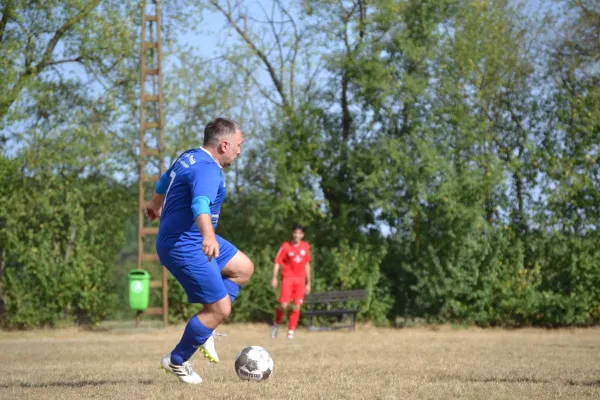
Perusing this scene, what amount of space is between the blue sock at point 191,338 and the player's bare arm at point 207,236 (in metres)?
0.83

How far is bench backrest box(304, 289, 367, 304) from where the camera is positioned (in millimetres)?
19922

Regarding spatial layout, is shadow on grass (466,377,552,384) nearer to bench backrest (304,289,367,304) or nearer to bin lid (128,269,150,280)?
bench backrest (304,289,367,304)

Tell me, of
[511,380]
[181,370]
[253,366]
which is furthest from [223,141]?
[511,380]

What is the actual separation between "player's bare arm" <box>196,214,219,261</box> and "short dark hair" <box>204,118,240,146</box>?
88 cm

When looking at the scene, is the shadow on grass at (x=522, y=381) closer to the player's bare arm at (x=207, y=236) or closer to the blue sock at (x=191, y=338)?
the blue sock at (x=191, y=338)

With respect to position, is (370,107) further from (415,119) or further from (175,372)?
(175,372)

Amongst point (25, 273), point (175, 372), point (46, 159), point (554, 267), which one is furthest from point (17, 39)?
point (175, 372)

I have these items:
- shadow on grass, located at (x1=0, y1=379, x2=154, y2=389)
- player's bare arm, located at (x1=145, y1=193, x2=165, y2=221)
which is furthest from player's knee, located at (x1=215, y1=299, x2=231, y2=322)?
shadow on grass, located at (x1=0, y1=379, x2=154, y2=389)

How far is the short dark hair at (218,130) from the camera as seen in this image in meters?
7.08

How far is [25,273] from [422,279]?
29.6 ft

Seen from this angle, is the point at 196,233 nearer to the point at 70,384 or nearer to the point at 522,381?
the point at 70,384

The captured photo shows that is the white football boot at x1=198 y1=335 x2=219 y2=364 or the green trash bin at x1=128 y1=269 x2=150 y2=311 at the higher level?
the green trash bin at x1=128 y1=269 x2=150 y2=311

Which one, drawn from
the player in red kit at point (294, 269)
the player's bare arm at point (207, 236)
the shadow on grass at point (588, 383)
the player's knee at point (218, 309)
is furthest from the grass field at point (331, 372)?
the player in red kit at point (294, 269)

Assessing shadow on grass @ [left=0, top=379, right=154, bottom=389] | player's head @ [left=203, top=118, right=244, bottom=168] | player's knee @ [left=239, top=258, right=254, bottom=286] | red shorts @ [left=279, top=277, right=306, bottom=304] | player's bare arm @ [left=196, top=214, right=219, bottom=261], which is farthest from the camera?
red shorts @ [left=279, top=277, right=306, bottom=304]
